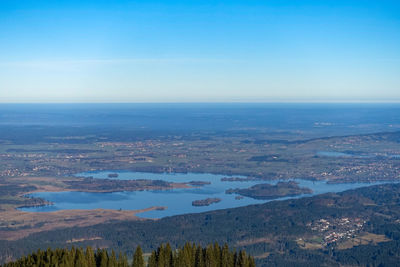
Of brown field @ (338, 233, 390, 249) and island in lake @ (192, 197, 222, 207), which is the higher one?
brown field @ (338, 233, 390, 249)

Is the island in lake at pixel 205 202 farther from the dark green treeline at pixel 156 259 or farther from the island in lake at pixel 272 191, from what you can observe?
the dark green treeline at pixel 156 259

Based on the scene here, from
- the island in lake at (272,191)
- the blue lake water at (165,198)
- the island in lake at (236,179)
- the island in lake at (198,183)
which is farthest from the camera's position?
the island in lake at (236,179)

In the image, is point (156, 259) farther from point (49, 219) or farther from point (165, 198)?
point (165, 198)

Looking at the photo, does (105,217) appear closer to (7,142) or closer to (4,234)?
(4,234)

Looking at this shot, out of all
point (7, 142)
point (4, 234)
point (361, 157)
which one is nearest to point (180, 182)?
point (4, 234)

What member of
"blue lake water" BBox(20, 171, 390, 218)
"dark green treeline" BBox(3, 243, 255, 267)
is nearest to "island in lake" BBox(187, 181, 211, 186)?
"blue lake water" BBox(20, 171, 390, 218)

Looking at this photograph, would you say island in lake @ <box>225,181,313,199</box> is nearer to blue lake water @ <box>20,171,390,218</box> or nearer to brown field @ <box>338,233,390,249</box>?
blue lake water @ <box>20,171,390,218</box>

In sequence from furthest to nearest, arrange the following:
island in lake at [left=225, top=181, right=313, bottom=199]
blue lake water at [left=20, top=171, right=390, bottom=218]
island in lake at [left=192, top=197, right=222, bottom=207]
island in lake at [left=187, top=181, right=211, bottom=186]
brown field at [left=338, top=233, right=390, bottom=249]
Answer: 1. island in lake at [left=187, top=181, right=211, bottom=186]
2. island in lake at [left=225, top=181, right=313, bottom=199]
3. island in lake at [left=192, top=197, right=222, bottom=207]
4. blue lake water at [left=20, top=171, right=390, bottom=218]
5. brown field at [left=338, top=233, right=390, bottom=249]

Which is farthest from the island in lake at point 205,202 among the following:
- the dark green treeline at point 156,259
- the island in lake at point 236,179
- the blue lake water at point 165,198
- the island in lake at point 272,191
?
the dark green treeline at point 156,259
